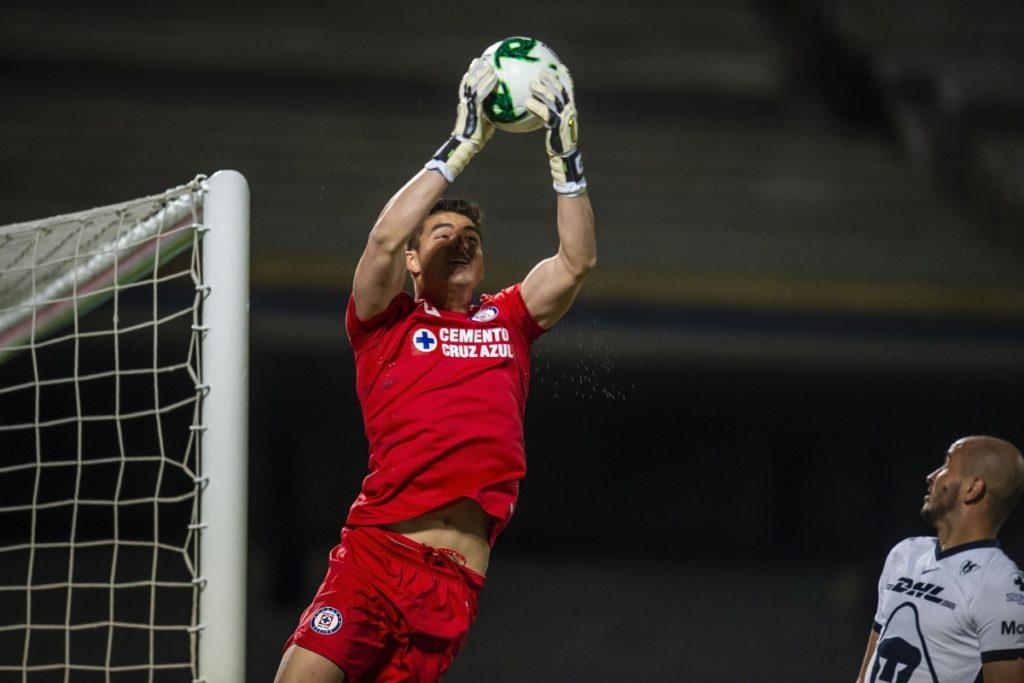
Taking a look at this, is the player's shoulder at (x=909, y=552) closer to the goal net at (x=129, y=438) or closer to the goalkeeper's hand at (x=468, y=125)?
the goalkeeper's hand at (x=468, y=125)

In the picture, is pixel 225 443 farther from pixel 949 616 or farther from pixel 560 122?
pixel 949 616

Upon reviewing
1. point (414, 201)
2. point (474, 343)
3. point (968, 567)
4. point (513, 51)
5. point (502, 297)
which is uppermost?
point (513, 51)

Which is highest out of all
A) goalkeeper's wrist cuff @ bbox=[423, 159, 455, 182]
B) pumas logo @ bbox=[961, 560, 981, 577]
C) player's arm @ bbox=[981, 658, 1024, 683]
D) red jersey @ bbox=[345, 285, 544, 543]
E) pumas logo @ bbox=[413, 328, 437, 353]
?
goalkeeper's wrist cuff @ bbox=[423, 159, 455, 182]

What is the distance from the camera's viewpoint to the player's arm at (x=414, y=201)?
2.34 meters

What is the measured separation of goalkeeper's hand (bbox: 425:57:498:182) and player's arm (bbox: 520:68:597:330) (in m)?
0.11

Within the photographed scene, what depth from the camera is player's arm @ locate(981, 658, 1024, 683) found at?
233cm

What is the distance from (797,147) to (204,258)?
837 centimetres

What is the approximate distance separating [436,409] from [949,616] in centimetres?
126

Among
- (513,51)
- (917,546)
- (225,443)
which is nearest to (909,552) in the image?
(917,546)

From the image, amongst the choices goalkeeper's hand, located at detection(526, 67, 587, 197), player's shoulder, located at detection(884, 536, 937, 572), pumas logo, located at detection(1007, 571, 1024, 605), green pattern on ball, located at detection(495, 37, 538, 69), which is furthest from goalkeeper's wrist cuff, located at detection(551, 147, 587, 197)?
pumas logo, located at detection(1007, 571, 1024, 605)

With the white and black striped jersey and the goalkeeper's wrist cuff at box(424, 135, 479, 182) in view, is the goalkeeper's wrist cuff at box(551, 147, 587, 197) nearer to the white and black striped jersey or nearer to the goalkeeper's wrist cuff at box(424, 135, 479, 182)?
the goalkeeper's wrist cuff at box(424, 135, 479, 182)

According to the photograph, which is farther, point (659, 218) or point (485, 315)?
point (659, 218)

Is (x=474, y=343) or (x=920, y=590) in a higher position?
(x=474, y=343)

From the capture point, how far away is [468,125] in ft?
7.88
